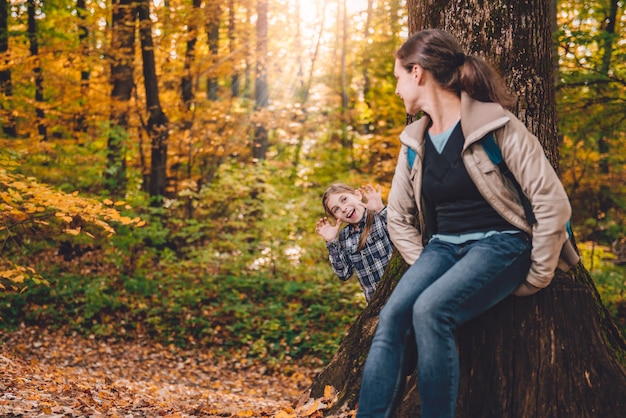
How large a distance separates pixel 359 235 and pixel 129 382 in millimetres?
3602

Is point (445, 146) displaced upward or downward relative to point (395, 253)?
upward

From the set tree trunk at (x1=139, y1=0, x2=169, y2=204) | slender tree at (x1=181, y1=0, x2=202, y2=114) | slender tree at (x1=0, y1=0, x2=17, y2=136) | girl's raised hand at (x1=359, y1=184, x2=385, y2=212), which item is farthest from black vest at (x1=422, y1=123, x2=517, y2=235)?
slender tree at (x1=0, y1=0, x2=17, y2=136)

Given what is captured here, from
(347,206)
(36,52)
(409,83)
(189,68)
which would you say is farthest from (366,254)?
(36,52)

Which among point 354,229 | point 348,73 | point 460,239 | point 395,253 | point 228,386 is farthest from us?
point 348,73

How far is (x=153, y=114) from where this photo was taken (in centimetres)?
1191

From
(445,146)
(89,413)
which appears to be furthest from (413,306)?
(89,413)

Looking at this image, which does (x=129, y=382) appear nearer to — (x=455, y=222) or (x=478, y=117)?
(x=455, y=222)

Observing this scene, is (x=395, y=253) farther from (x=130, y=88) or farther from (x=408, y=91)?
(x=130, y=88)

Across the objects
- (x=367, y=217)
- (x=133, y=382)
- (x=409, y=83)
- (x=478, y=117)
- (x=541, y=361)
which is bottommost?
(x=133, y=382)

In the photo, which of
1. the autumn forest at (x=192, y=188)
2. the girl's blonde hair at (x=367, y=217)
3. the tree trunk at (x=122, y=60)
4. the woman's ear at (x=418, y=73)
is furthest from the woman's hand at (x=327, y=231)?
the tree trunk at (x=122, y=60)

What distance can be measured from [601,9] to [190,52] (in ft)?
30.6

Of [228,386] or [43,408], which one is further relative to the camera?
[228,386]

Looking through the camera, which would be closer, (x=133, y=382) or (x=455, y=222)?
(x=455, y=222)

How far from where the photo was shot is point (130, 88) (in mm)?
12398
